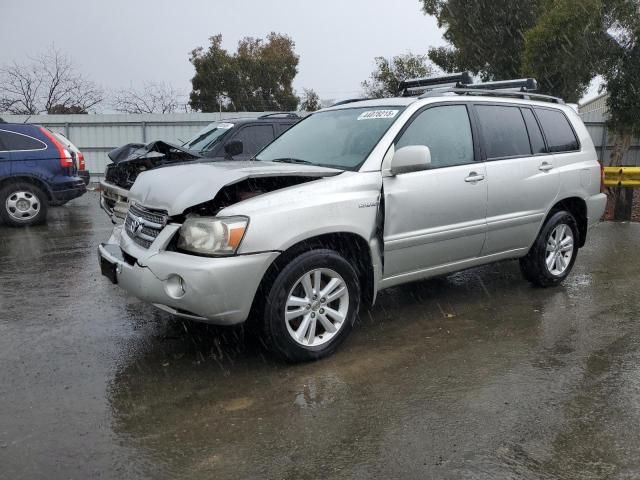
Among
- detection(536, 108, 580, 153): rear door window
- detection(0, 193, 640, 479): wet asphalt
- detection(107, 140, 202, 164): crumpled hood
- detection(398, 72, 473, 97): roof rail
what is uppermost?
detection(398, 72, 473, 97): roof rail

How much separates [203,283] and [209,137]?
580 centimetres

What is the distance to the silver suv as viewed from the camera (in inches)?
142

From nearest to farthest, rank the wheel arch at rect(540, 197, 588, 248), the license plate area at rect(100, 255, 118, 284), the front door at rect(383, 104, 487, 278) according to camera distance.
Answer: the license plate area at rect(100, 255, 118, 284) → the front door at rect(383, 104, 487, 278) → the wheel arch at rect(540, 197, 588, 248)

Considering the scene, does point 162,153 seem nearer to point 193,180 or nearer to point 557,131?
point 193,180

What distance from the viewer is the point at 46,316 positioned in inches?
194

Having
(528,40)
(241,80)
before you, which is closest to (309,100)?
(241,80)

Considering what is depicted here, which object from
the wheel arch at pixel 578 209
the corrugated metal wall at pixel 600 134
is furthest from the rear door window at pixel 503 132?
the corrugated metal wall at pixel 600 134

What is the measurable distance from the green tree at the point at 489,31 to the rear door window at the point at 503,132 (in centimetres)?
1549

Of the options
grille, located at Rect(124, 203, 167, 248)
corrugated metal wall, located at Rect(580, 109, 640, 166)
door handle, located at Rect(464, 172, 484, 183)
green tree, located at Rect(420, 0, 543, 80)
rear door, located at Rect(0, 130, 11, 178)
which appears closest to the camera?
grille, located at Rect(124, 203, 167, 248)

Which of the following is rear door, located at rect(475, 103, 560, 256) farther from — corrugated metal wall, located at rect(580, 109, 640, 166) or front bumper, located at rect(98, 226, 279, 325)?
corrugated metal wall, located at rect(580, 109, 640, 166)

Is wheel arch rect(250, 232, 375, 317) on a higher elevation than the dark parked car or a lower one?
lower

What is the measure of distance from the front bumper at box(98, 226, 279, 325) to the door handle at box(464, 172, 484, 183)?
189cm

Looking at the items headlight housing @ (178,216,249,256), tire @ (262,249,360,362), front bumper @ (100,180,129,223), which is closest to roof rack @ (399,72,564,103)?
tire @ (262,249,360,362)

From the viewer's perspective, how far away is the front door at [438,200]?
4.30 m
